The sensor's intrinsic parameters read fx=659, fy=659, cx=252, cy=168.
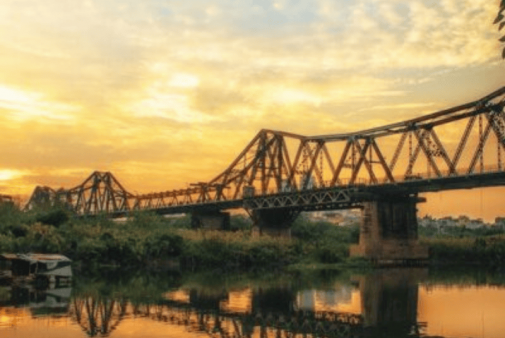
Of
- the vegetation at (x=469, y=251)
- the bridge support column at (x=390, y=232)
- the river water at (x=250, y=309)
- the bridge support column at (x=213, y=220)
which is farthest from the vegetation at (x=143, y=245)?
the bridge support column at (x=213, y=220)

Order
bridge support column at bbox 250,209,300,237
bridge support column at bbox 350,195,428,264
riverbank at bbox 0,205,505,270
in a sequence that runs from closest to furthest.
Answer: riverbank at bbox 0,205,505,270 → bridge support column at bbox 350,195,428,264 → bridge support column at bbox 250,209,300,237

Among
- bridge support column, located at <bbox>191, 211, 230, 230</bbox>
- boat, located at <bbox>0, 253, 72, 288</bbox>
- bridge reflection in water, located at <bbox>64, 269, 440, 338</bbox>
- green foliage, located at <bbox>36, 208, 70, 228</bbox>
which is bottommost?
bridge reflection in water, located at <bbox>64, 269, 440, 338</bbox>

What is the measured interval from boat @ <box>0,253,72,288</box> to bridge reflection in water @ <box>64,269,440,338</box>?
356 inches

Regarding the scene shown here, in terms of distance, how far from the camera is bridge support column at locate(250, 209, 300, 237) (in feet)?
397

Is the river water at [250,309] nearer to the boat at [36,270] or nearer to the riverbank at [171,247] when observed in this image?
the boat at [36,270]

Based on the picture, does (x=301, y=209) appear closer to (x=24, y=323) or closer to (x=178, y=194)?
(x=178, y=194)

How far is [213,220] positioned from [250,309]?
107351 millimetres

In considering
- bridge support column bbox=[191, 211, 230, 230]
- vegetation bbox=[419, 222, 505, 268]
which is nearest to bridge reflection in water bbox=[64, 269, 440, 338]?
vegetation bbox=[419, 222, 505, 268]

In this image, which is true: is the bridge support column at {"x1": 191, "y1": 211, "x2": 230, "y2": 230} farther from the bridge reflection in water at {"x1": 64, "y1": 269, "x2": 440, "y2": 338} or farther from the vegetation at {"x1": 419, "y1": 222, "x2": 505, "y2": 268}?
the bridge reflection in water at {"x1": 64, "y1": 269, "x2": 440, "y2": 338}

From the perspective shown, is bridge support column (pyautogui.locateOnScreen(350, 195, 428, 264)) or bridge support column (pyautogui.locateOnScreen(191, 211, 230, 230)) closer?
bridge support column (pyautogui.locateOnScreen(350, 195, 428, 264))

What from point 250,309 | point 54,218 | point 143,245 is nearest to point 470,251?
point 143,245

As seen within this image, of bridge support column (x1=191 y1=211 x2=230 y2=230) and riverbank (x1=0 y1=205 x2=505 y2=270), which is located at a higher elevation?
bridge support column (x1=191 y1=211 x2=230 y2=230)

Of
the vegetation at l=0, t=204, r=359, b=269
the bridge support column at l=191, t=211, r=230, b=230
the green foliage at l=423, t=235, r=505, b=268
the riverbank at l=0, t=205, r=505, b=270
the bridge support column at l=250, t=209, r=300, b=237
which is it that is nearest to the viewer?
the vegetation at l=0, t=204, r=359, b=269

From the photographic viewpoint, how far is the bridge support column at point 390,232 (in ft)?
291
